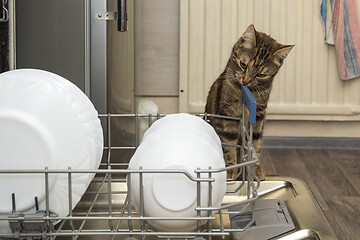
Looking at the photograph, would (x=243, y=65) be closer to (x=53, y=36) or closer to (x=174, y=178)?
(x=53, y=36)

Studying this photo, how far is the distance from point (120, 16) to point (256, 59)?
386 mm

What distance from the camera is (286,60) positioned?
248 cm

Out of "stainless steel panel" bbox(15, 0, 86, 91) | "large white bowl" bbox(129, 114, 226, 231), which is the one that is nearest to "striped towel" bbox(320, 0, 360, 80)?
"stainless steel panel" bbox(15, 0, 86, 91)

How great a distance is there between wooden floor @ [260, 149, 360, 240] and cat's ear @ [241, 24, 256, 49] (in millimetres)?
501

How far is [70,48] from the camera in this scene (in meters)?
1.09

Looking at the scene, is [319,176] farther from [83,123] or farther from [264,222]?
[83,123]

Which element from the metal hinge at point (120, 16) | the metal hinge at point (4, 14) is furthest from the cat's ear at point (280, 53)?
the metal hinge at point (4, 14)

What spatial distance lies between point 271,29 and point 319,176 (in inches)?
28.9

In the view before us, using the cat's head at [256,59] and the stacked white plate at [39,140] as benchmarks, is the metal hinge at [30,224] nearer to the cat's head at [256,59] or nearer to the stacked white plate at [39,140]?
the stacked white plate at [39,140]

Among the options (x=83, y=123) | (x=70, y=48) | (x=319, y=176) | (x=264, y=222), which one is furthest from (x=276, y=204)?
(x=319, y=176)

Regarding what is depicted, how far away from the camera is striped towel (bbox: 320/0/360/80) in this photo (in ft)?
7.83

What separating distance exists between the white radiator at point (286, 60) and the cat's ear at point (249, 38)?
105cm

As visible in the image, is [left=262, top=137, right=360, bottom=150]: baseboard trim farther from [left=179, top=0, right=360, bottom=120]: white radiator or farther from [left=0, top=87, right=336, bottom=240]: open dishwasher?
[left=0, top=87, right=336, bottom=240]: open dishwasher

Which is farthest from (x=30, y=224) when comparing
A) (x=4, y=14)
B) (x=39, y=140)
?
(x=4, y=14)
